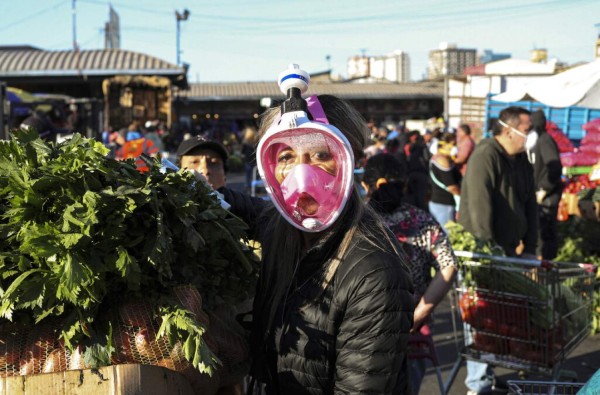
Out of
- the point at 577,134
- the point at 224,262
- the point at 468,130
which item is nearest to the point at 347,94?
the point at 577,134

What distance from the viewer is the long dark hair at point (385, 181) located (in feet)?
14.5

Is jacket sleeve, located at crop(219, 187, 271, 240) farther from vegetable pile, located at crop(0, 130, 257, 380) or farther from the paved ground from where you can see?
the paved ground

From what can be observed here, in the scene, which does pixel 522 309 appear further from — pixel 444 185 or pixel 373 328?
pixel 444 185

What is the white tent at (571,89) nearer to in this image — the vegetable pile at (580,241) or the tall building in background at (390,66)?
the vegetable pile at (580,241)

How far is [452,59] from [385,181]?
5919 cm

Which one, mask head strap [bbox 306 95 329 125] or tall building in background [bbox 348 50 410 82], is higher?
tall building in background [bbox 348 50 410 82]

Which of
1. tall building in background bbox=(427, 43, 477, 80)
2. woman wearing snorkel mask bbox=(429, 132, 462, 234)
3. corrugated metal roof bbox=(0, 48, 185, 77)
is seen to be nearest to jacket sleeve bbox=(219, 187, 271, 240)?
woman wearing snorkel mask bbox=(429, 132, 462, 234)

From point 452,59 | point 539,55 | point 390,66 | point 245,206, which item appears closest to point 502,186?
point 245,206

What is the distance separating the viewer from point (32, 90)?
26.8 m

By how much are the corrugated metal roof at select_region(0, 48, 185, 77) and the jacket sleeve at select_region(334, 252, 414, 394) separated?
2244 cm

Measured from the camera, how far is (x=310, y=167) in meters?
2.23

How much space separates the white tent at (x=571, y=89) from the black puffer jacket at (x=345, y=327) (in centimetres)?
554

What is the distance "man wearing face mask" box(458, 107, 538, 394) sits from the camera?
5.78 metres

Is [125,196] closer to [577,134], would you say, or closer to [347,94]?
[577,134]
